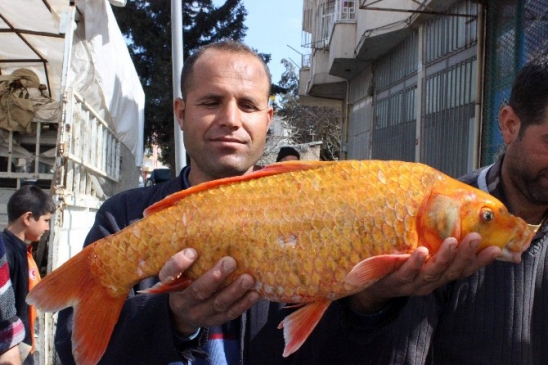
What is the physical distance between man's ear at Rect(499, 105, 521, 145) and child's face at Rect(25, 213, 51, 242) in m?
4.27

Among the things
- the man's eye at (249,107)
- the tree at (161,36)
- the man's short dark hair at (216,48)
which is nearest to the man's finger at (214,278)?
the man's eye at (249,107)

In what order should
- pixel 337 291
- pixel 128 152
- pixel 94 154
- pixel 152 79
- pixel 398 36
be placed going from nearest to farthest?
pixel 337 291
pixel 94 154
pixel 128 152
pixel 398 36
pixel 152 79

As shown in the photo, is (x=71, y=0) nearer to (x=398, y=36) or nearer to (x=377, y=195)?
(x=377, y=195)

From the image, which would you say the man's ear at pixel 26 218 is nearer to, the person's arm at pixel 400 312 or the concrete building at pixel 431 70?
the person's arm at pixel 400 312

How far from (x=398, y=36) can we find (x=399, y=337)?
39.9 ft

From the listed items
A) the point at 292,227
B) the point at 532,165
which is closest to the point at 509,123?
the point at 532,165

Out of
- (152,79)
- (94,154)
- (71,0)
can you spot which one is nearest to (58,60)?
(94,154)

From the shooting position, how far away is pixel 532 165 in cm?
254

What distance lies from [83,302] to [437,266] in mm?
1150

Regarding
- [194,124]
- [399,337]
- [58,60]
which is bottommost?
[399,337]

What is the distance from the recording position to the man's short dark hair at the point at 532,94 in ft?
8.50

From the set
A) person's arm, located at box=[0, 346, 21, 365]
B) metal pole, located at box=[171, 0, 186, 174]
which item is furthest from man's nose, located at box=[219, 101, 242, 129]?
metal pole, located at box=[171, 0, 186, 174]

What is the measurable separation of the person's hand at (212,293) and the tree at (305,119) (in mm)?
32226

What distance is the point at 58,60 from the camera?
9.85 meters
